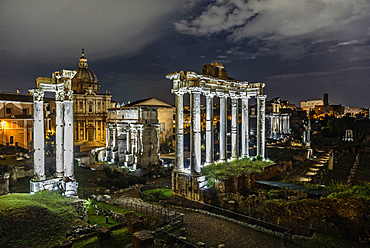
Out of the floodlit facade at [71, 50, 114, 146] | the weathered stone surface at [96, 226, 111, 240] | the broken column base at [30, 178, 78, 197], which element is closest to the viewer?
the weathered stone surface at [96, 226, 111, 240]

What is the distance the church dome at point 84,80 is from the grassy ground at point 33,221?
34492 millimetres

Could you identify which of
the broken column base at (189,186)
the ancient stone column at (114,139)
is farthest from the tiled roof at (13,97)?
the broken column base at (189,186)

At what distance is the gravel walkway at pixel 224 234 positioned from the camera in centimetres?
978

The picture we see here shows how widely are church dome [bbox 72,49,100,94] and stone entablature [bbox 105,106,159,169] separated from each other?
12998mm

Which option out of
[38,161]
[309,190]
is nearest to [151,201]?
[38,161]

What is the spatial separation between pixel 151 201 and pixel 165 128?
117 ft

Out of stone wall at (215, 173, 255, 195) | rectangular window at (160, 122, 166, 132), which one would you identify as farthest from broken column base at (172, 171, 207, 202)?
rectangular window at (160, 122, 166, 132)

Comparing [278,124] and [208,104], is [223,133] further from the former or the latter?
[278,124]

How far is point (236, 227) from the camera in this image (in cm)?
1138

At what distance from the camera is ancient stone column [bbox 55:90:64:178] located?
49.9 feet

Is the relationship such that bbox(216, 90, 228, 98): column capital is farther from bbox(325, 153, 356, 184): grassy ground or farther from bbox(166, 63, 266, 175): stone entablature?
bbox(325, 153, 356, 184): grassy ground

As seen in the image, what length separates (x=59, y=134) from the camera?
15359 millimetres

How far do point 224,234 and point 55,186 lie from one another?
35.8 feet

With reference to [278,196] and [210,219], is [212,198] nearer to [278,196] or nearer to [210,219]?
[210,219]
